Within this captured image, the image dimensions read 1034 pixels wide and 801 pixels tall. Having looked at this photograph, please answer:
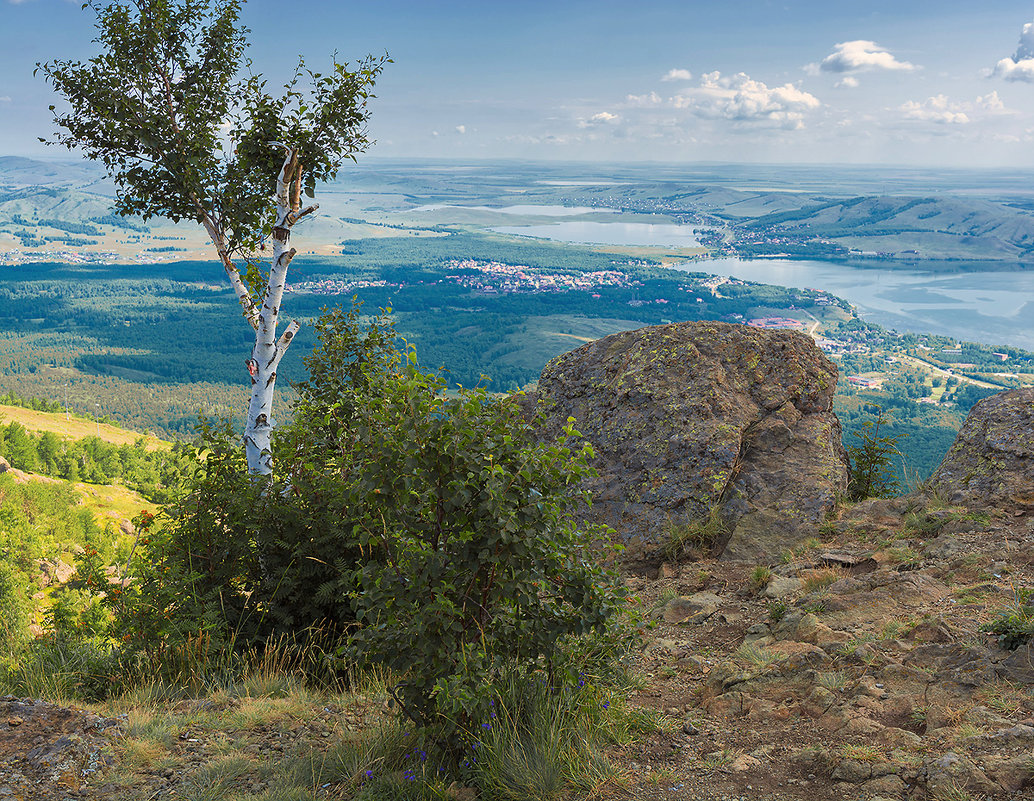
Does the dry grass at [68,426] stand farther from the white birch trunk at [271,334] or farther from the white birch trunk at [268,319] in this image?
the white birch trunk at [271,334]

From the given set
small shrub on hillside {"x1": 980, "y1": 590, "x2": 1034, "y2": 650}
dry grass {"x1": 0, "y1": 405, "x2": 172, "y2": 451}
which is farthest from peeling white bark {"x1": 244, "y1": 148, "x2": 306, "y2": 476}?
dry grass {"x1": 0, "y1": 405, "x2": 172, "y2": 451}

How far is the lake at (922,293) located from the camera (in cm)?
11126

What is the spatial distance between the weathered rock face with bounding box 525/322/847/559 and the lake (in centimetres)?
10924

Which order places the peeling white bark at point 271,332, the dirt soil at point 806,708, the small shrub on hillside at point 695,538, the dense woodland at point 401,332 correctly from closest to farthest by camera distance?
the dirt soil at point 806,708
the small shrub on hillside at point 695,538
the peeling white bark at point 271,332
the dense woodland at point 401,332

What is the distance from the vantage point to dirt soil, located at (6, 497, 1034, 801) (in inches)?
129

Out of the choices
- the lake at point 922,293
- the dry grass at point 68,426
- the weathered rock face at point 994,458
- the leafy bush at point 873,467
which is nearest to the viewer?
the weathered rock face at point 994,458

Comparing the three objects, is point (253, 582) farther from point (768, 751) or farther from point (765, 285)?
point (765, 285)

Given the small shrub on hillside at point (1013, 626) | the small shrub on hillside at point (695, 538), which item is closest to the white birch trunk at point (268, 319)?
the small shrub on hillside at point (695, 538)

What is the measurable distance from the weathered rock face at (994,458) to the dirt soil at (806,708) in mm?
635

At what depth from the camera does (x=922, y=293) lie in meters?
147

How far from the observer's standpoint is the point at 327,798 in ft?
11.7

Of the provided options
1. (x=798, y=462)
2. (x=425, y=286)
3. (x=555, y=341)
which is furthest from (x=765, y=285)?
(x=798, y=462)

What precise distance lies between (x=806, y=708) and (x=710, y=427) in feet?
15.8

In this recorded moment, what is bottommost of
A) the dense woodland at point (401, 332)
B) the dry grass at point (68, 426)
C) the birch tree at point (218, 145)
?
the dry grass at point (68, 426)
